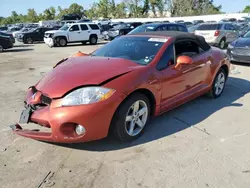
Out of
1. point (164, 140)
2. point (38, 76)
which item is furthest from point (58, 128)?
point (38, 76)

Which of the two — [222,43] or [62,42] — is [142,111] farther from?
[62,42]

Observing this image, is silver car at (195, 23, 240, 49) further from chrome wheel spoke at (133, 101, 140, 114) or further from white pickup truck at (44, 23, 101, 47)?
chrome wheel spoke at (133, 101, 140, 114)

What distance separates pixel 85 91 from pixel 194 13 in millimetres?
69924

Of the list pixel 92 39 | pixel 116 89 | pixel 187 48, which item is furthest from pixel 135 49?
pixel 92 39

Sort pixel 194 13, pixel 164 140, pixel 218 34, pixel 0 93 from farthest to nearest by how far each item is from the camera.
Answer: pixel 194 13, pixel 218 34, pixel 0 93, pixel 164 140

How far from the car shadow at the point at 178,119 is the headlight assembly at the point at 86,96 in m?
0.73

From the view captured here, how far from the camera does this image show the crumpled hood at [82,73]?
3465 millimetres

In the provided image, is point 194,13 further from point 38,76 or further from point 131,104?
point 131,104

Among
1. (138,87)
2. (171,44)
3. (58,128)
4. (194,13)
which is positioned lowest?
(194,13)

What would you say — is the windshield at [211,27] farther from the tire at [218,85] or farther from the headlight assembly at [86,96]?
the headlight assembly at [86,96]

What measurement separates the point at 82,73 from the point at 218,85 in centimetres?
340

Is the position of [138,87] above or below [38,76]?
above

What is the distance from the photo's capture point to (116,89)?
11.3 ft

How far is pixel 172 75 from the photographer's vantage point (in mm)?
4266
